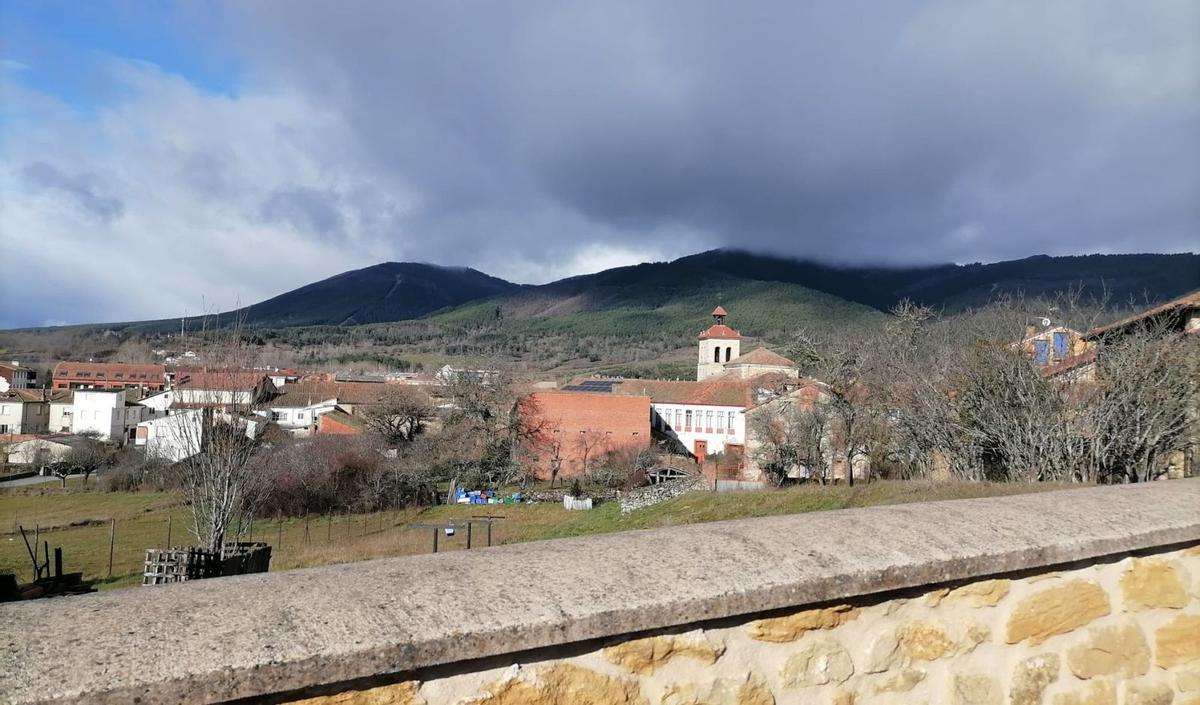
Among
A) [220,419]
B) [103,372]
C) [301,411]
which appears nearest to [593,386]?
[301,411]

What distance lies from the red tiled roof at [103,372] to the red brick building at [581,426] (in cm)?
6320

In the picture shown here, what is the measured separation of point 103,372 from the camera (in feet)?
281

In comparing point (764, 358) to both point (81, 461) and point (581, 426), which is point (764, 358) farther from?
point (81, 461)

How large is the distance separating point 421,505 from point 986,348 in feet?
98.5

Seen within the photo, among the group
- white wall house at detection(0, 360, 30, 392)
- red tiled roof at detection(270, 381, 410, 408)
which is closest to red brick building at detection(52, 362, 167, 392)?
white wall house at detection(0, 360, 30, 392)

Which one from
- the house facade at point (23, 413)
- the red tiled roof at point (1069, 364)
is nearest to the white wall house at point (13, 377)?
the house facade at point (23, 413)

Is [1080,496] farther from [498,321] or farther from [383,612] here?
[498,321]

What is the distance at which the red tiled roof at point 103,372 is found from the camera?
85438mm

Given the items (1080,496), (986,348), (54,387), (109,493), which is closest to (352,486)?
(109,493)

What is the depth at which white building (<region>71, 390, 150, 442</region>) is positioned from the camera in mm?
58922

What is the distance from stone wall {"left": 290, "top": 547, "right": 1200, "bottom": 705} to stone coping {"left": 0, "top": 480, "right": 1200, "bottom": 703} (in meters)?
0.10

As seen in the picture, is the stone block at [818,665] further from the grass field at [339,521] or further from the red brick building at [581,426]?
the red brick building at [581,426]

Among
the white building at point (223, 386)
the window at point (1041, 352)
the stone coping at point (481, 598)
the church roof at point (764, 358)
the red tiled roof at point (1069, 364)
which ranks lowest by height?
the stone coping at point (481, 598)

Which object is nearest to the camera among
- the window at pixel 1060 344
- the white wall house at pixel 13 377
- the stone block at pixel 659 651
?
the stone block at pixel 659 651
